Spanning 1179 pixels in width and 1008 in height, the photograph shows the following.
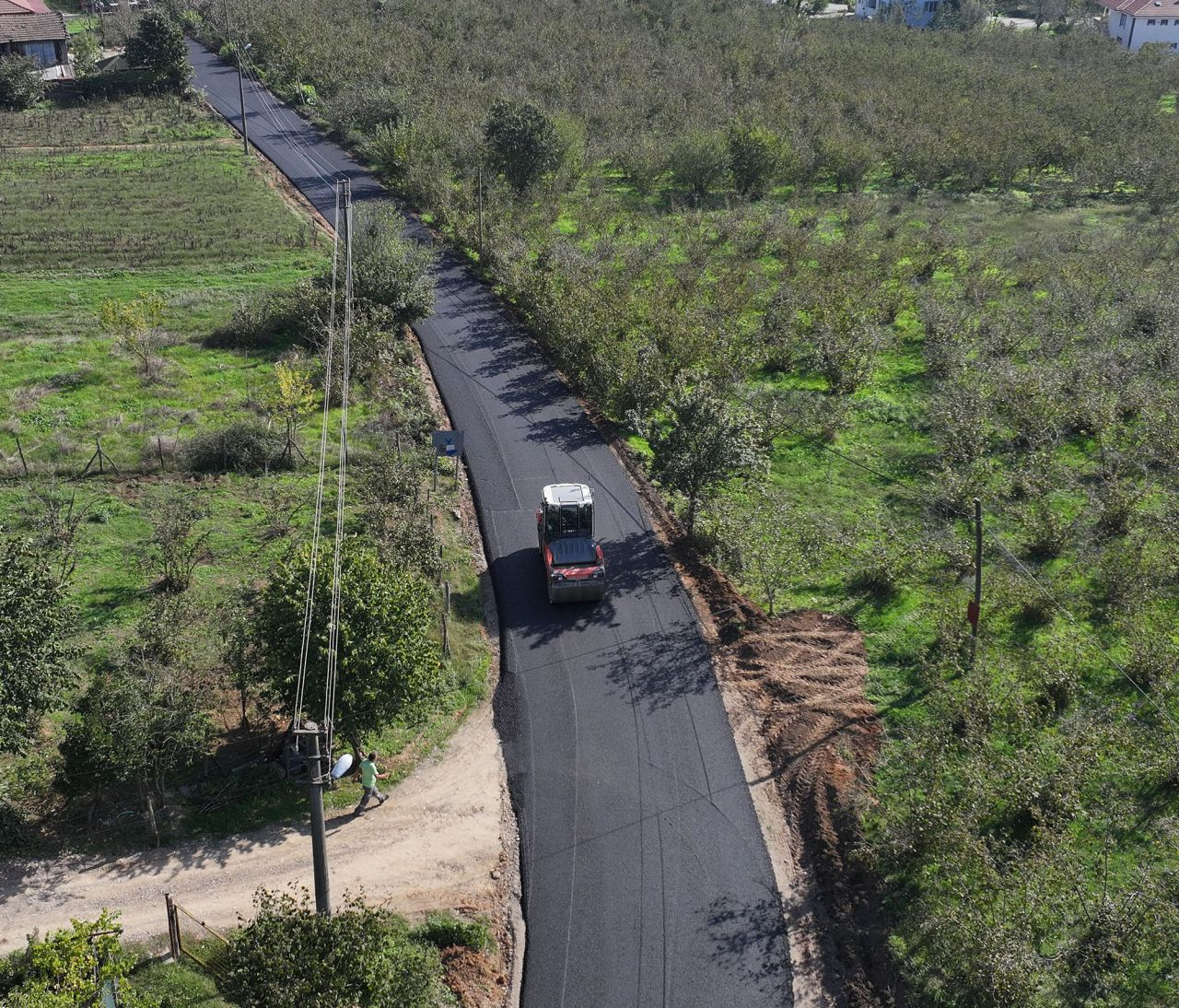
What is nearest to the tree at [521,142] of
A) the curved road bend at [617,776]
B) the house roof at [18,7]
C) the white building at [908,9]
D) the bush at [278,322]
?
the bush at [278,322]

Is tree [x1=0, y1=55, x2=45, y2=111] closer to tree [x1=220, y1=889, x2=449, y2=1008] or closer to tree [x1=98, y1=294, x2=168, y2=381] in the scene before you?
tree [x1=98, y1=294, x2=168, y2=381]

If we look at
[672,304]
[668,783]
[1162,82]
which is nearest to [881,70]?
[1162,82]

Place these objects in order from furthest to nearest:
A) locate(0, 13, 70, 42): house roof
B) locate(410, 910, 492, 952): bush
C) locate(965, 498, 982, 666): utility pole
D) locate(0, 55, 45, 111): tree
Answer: locate(0, 13, 70, 42): house roof → locate(0, 55, 45, 111): tree → locate(965, 498, 982, 666): utility pole → locate(410, 910, 492, 952): bush

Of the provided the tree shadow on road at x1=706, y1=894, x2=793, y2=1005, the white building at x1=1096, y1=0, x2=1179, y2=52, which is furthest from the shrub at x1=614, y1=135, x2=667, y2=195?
the white building at x1=1096, y1=0, x2=1179, y2=52

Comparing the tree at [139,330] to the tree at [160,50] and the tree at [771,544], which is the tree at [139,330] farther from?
the tree at [160,50]

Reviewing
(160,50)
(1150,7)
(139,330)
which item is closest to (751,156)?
(139,330)

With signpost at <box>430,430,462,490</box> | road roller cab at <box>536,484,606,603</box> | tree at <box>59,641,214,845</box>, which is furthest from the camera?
signpost at <box>430,430,462,490</box>

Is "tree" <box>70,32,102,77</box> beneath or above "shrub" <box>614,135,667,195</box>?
above

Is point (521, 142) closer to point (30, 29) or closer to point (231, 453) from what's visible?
point (231, 453)
